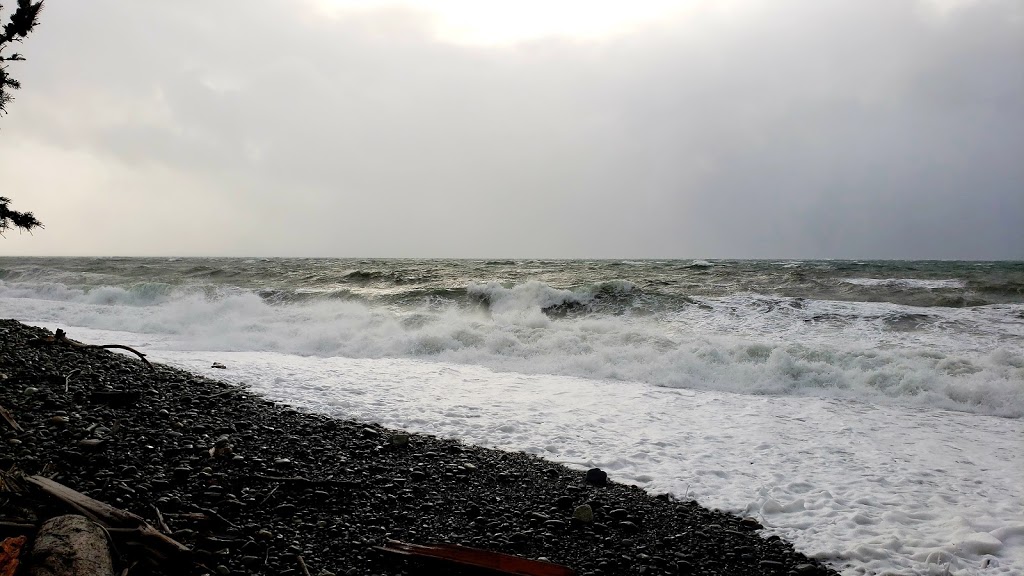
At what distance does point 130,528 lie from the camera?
9.65ft

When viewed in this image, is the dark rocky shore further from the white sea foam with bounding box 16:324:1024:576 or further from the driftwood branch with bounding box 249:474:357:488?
the white sea foam with bounding box 16:324:1024:576

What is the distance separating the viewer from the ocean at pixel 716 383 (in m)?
4.51

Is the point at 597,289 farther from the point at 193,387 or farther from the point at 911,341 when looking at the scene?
the point at 193,387

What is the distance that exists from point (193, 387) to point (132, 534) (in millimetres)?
4646

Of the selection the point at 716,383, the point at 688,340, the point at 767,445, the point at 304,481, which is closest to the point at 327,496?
the point at 304,481

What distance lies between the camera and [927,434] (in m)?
6.57

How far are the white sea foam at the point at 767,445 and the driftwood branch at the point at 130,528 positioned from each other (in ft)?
10.8

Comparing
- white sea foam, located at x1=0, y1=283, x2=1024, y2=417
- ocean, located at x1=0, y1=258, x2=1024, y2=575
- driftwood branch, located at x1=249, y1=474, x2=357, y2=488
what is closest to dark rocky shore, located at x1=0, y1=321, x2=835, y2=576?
driftwood branch, located at x1=249, y1=474, x2=357, y2=488

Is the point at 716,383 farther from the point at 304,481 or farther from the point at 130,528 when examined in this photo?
the point at 130,528

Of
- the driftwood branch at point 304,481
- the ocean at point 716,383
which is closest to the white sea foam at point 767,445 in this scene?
the ocean at point 716,383

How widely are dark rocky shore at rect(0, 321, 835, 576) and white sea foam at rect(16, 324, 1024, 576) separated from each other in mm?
489

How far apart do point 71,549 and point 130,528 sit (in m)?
0.40

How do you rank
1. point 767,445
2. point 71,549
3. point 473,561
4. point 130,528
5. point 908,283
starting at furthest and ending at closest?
1. point 908,283
2. point 767,445
3. point 473,561
4. point 130,528
5. point 71,549

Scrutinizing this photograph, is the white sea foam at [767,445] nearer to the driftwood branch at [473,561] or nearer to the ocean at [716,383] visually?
the ocean at [716,383]
